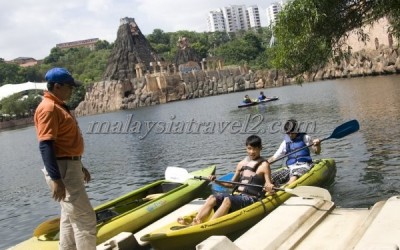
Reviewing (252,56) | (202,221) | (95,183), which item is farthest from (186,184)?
(252,56)

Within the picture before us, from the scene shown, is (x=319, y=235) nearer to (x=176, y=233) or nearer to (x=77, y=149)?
(x=176, y=233)

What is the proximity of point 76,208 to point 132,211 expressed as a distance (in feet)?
12.2

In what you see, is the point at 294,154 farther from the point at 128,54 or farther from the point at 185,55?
the point at 185,55

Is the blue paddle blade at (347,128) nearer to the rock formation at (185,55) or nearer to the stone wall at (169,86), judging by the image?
the stone wall at (169,86)

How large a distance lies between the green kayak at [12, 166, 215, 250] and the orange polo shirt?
8.94 ft

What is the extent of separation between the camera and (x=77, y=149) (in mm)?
5164

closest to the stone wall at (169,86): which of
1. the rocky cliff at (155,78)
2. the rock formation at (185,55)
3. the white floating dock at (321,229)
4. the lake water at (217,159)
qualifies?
the rocky cliff at (155,78)

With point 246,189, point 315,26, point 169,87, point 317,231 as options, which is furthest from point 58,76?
point 169,87

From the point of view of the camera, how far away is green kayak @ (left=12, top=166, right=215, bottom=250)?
7.59 metres

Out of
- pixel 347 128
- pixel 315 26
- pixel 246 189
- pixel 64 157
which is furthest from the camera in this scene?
pixel 347 128

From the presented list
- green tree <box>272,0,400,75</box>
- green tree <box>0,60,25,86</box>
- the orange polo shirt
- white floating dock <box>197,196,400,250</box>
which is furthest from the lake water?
green tree <box>0,60,25,86</box>

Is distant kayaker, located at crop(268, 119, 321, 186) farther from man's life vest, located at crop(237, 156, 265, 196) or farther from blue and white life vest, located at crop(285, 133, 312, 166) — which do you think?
man's life vest, located at crop(237, 156, 265, 196)

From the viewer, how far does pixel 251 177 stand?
8.18 metres

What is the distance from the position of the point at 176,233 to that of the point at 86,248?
6.90ft
